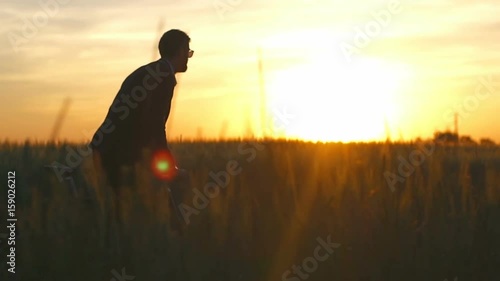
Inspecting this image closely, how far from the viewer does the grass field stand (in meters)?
5.08

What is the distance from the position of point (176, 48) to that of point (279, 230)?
2.14 meters

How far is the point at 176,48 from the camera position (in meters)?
7.06

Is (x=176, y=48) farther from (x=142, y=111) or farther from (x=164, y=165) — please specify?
(x=164, y=165)

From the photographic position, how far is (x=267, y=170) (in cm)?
648

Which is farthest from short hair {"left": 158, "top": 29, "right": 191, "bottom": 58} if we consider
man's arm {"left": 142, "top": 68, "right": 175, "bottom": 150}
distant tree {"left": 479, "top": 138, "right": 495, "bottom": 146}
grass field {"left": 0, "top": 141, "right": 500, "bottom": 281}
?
distant tree {"left": 479, "top": 138, "right": 495, "bottom": 146}

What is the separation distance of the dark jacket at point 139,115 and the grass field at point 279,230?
59 centimetres

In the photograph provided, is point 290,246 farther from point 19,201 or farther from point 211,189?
point 19,201

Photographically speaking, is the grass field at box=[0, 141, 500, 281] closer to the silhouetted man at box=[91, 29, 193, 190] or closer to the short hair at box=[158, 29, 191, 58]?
the silhouetted man at box=[91, 29, 193, 190]

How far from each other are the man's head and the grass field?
1.21 m

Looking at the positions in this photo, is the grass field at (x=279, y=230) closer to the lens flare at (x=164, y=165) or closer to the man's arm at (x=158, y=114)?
the lens flare at (x=164, y=165)

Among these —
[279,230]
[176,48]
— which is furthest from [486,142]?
[279,230]

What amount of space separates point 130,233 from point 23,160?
11.0 feet

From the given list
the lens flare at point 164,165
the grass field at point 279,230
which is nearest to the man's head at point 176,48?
the lens flare at point 164,165

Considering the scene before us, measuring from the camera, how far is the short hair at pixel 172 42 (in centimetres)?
707
